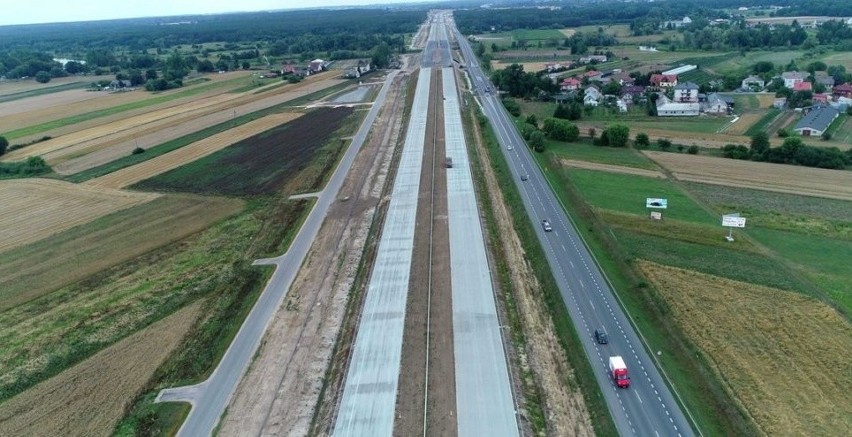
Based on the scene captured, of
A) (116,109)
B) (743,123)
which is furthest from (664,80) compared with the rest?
(116,109)

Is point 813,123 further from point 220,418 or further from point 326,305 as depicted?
point 220,418

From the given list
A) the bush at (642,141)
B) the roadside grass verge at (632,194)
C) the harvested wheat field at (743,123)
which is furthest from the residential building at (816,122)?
the roadside grass verge at (632,194)

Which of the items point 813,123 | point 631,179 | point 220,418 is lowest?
point 220,418

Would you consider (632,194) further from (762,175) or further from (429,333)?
(429,333)

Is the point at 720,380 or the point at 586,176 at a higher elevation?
the point at 586,176

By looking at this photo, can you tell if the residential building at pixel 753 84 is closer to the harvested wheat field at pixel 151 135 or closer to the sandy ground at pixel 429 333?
the sandy ground at pixel 429 333

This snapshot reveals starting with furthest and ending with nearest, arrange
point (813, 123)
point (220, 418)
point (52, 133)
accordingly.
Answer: point (52, 133)
point (813, 123)
point (220, 418)

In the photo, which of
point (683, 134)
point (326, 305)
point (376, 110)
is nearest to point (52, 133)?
point (376, 110)
